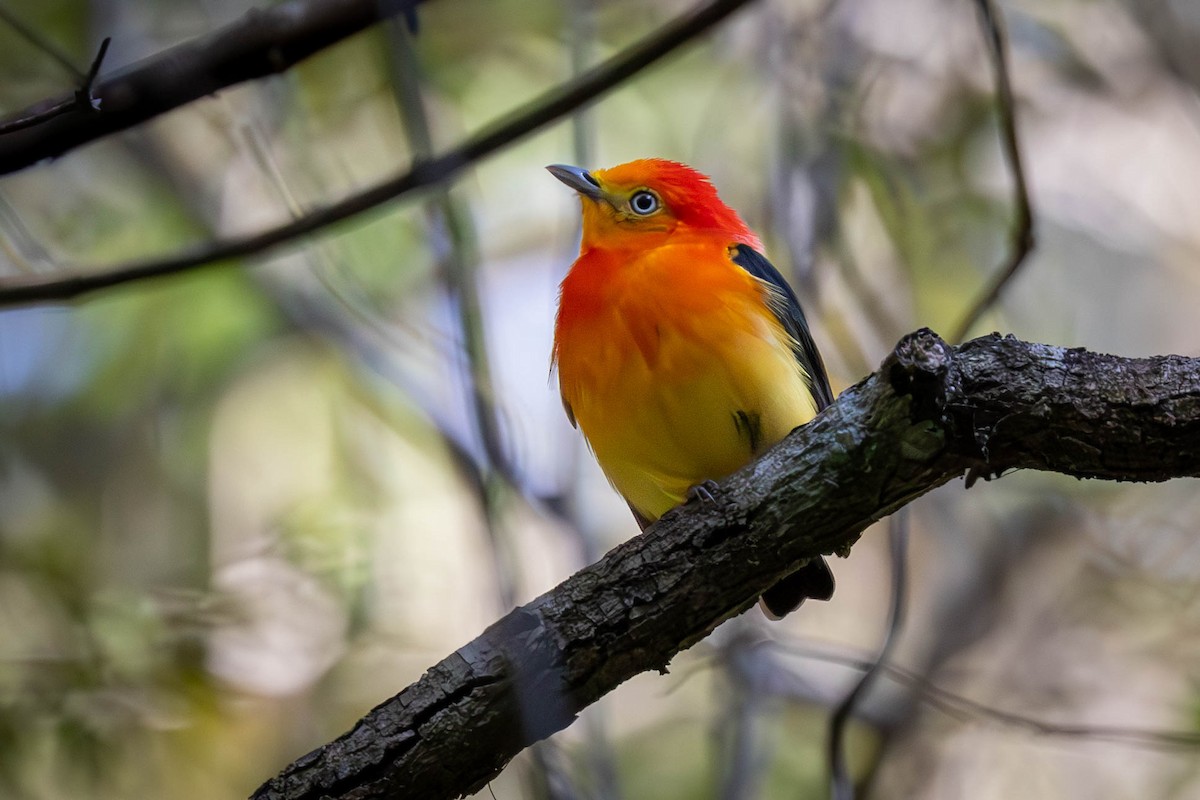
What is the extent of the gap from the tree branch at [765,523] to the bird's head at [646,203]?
1763 mm

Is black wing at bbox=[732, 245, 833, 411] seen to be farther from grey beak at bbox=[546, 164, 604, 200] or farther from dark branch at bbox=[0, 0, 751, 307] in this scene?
dark branch at bbox=[0, 0, 751, 307]

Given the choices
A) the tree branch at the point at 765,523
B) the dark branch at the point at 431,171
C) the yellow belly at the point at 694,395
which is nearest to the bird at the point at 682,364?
the yellow belly at the point at 694,395

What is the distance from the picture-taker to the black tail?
4277 mm

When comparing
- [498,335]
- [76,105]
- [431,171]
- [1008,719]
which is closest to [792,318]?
[498,335]

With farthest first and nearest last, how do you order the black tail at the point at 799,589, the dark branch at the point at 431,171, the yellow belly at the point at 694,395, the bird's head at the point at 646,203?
the bird's head at the point at 646,203
the black tail at the point at 799,589
the yellow belly at the point at 694,395
the dark branch at the point at 431,171

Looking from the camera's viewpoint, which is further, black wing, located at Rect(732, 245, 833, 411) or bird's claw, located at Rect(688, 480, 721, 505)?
black wing, located at Rect(732, 245, 833, 411)

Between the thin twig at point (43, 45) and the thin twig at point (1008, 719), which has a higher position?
the thin twig at point (43, 45)

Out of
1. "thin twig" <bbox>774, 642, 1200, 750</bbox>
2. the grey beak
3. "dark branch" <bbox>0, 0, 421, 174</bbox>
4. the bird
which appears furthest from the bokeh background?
"dark branch" <bbox>0, 0, 421, 174</bbox>

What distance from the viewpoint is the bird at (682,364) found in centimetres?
399

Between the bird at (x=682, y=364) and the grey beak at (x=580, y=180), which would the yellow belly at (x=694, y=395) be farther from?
the grey beak at (x=580, y=180)

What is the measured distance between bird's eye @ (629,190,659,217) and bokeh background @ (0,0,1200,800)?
0.64 metres

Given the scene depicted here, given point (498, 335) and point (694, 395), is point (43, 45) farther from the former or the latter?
point (694, 395)

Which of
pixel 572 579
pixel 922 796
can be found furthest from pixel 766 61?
pixel 572 579

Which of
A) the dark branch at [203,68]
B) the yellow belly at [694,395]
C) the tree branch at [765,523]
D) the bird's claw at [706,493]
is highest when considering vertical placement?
the dark branch at [203,68]
